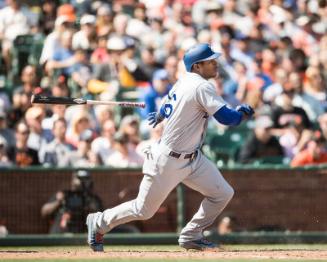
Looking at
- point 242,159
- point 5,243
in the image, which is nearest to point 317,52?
point 242,159

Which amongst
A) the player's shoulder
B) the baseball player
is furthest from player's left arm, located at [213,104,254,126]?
the player's shoulder

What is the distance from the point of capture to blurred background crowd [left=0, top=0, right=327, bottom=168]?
12.6 meters

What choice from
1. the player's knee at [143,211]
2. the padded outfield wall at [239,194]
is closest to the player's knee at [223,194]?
the player's knee at [143,211]

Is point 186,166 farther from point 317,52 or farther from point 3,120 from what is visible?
point 317,52

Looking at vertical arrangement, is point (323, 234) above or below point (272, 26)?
below

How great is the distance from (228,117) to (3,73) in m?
7.01

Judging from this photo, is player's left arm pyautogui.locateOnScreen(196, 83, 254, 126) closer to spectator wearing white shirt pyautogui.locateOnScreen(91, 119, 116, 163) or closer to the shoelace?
the shoelace

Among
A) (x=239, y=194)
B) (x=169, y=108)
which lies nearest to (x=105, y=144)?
(x=239, y=194)

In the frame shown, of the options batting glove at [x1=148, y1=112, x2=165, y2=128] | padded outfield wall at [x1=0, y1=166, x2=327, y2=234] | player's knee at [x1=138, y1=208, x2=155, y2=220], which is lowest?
padded outfield wall at [x1=0, y1=166, x2=327, y2=234]

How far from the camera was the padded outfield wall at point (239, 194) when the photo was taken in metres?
11.6

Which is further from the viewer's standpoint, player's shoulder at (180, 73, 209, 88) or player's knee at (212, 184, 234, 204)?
player's knee at (212, 184, 234, 204)

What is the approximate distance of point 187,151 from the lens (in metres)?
8.73

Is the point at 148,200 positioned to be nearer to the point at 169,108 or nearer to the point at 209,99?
the point at 169,108

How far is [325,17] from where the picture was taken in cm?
1712
